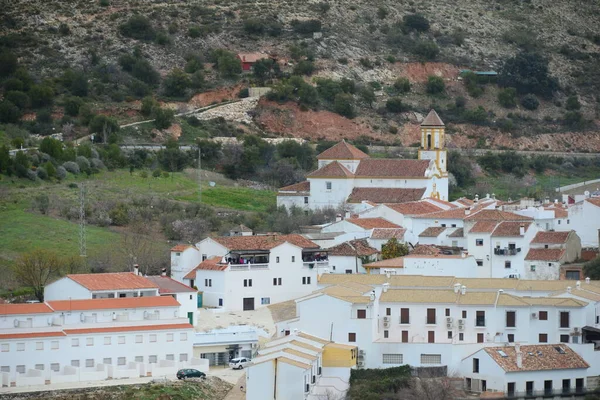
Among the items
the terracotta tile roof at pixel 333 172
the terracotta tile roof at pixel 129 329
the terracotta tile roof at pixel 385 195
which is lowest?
the terracotta tile roof at pixel 129 329

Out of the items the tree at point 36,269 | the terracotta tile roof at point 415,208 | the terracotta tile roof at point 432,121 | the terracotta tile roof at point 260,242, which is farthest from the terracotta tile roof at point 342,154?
the tree at point 36,269

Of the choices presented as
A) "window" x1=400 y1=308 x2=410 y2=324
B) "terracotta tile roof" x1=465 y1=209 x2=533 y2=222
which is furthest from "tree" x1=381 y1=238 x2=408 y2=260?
"window" x1=400 y1=308 x2=410 y2=324

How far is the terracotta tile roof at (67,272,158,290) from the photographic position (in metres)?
53.3

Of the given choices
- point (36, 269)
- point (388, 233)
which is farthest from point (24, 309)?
point (388, 233)

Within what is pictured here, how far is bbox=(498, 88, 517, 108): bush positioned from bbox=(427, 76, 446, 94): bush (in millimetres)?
3590

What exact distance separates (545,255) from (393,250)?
233 inches

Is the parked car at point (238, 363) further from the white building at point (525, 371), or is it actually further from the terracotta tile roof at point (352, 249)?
the terracotta tile roof at point (352, 249)

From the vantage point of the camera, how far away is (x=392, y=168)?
77000 mm

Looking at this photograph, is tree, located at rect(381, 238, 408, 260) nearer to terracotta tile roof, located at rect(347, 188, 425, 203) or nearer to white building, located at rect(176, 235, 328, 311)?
white building, located at rect(176, 235, 328, 311)

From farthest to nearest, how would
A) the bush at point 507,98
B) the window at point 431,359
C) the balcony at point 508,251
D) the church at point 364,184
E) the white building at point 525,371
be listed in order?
the bush at point 507,98, the church at point 364,184, the balcony at point 508,251, the window at point 431,359, the white building at point 525,371

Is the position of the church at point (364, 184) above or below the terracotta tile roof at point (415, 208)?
above

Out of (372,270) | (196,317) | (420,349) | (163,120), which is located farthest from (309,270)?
(163,120)

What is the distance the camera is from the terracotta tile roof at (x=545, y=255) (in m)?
59.7

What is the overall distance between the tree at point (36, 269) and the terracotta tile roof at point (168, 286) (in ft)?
12.3
